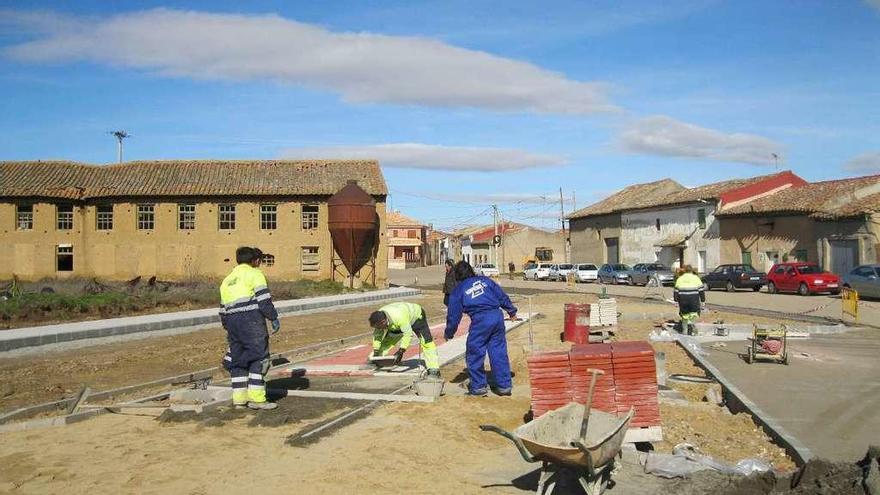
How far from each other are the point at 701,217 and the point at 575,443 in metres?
44.6

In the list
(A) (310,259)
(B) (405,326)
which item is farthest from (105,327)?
(A) (310,259)

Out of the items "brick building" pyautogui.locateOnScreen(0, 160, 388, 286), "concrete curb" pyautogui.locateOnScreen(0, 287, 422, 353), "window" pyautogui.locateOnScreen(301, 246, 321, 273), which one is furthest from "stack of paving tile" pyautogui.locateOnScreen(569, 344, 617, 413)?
"window" pyautogui.locateOnScreen(301, 246, 321, 273)

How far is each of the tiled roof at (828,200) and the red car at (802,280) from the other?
5.08 metres

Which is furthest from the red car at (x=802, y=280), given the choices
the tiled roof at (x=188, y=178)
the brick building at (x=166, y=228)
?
the tiled roof at (x=188, y=178)

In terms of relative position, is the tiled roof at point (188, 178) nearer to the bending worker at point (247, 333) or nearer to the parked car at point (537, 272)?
the parked car at point (537, 272)

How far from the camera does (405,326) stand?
10.2 meters

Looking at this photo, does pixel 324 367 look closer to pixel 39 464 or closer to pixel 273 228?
pixel 39 464

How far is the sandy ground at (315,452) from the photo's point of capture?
5750 mm

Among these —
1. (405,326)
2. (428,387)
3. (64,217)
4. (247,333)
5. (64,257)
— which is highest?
(64,217)

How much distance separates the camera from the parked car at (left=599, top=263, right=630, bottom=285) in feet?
146

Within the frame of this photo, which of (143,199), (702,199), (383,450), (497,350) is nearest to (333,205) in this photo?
(143,199)

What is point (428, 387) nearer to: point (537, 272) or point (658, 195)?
point (537, 272)

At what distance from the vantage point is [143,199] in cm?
3766

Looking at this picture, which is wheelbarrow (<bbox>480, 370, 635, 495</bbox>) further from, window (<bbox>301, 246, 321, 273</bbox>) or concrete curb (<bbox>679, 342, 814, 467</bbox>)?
window (<bbox>301, 246, 321, 273</bbox>)
